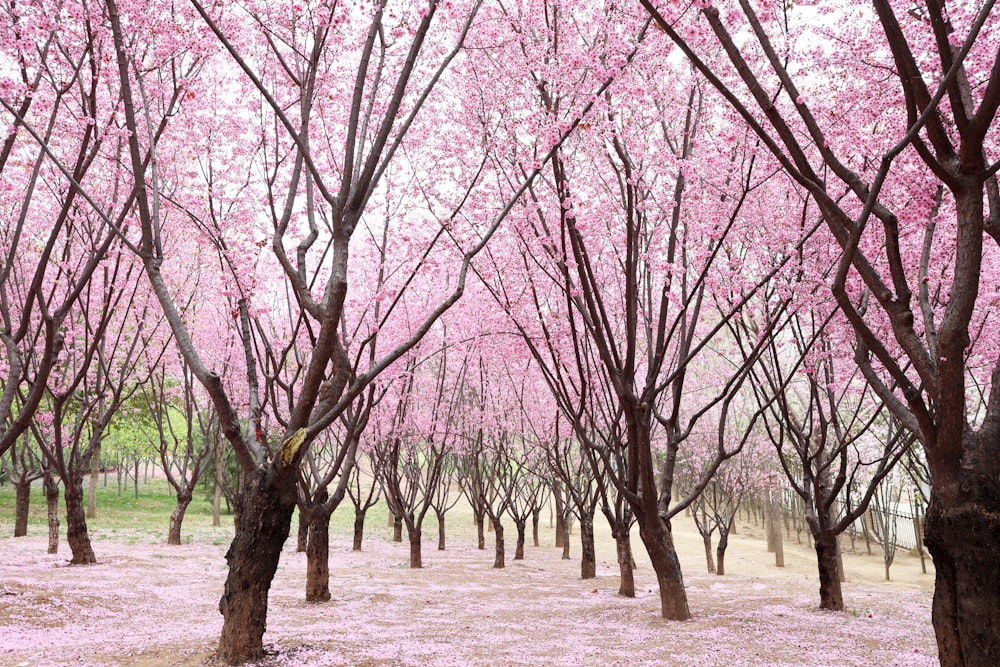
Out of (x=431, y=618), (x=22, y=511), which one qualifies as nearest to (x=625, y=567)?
(x=431, y=618)

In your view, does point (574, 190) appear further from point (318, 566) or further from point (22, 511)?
point (22, 511)

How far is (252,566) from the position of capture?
5625 mm

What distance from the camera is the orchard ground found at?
6.64 m

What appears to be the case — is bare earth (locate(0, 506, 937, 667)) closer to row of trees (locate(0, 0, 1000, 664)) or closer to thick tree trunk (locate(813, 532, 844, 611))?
thick tree trunk (locate(813, 532, 844, 611))

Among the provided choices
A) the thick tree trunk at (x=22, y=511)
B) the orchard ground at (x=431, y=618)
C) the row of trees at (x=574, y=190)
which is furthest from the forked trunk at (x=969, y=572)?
the thick tree trunk at (x=22, y=511)

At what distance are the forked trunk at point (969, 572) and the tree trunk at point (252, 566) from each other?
4.98 m

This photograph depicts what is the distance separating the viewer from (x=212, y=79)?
902cm

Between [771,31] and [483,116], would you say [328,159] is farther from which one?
[771,31]

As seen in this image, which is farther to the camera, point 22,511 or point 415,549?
point 22,511

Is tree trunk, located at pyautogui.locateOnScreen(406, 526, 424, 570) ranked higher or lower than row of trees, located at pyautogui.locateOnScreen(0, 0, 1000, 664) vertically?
lower

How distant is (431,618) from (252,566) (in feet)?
14.0

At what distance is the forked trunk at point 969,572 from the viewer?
4098 millimetres

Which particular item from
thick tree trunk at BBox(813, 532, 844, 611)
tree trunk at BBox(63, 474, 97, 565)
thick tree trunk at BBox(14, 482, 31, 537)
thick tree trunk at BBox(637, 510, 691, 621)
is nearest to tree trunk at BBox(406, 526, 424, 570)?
tree trunk at BBox(63, 474, 97, 565)

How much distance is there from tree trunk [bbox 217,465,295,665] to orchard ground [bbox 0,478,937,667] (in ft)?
1.25
